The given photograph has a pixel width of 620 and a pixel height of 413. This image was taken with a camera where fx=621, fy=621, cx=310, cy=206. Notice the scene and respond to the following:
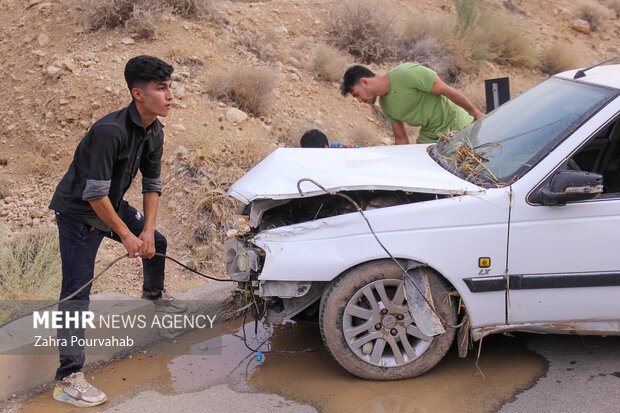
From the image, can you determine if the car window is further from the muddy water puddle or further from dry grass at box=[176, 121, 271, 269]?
dry grass at box=[176, 121, 271, 269]

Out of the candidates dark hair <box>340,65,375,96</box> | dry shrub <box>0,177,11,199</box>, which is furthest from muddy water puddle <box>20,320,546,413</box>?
dry shrub <box>0,177,11,199</box>

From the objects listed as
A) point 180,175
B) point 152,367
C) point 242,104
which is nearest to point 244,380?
point 152,367

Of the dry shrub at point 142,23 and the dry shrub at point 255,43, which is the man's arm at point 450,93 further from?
the dry shrub at point 142,23

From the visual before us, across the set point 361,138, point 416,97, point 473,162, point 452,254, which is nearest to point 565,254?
point 452,254

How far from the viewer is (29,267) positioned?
5.03 meters

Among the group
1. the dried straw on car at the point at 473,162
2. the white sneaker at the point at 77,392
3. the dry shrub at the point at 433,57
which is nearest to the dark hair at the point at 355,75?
the dried straw on car at the point at 473,162

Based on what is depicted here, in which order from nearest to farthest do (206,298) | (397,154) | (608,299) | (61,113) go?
(608,299) < (397,154) < (206,298) < (61,113)

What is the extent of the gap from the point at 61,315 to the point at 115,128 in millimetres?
1177

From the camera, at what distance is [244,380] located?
12.7 ft

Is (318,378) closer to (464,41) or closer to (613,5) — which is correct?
(464,41)

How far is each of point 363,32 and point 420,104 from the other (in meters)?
5.44

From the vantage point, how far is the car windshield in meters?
3.63

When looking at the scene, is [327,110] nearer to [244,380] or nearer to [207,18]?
[207,18]

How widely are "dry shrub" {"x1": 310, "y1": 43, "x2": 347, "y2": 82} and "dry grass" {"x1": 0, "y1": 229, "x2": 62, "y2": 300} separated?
4.98 metres
